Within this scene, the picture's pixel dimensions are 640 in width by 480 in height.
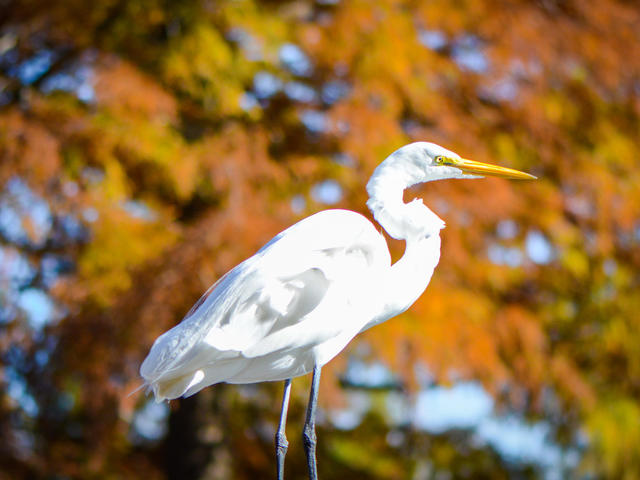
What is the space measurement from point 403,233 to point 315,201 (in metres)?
1.97

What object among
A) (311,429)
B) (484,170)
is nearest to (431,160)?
(484,170)

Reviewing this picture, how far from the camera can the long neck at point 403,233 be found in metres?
1.53

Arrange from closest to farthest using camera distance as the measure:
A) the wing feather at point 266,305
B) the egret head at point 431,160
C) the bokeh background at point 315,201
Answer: the wing feather at point 266,305, the egret head at point 431,160, the bokeh background at point 315,201

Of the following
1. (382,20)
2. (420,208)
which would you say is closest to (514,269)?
(382,20)

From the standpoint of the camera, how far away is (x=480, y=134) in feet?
13.0

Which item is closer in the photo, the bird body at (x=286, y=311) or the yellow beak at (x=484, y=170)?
the bird body at (x=286, y=311)

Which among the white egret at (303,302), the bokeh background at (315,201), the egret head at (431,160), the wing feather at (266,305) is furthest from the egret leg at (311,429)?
the bokeh background at (315,201)

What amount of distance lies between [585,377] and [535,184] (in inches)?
44.3

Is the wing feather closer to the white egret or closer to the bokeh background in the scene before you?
the white egret

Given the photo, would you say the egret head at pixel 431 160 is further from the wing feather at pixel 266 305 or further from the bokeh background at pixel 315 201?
the bokeh background at pixel 315 201

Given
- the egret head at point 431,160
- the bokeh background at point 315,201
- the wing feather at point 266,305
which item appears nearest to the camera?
the wing feather at point 266,305

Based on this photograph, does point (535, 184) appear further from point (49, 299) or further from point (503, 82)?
point (49, 299)

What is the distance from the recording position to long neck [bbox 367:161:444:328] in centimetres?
153

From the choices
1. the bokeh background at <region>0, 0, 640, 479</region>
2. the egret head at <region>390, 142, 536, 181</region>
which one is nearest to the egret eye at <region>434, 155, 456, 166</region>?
the egret head at <region>390, 142, 536, 181</region>
